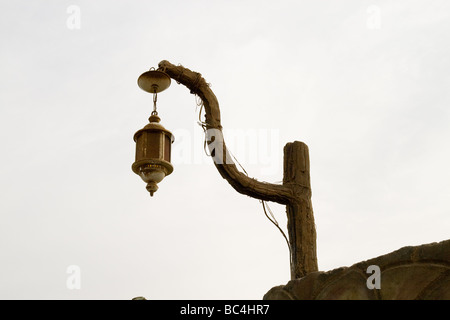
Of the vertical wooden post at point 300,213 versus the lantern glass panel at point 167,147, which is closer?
the vertical wooden post at point 300,213

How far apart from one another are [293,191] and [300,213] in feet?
0.81

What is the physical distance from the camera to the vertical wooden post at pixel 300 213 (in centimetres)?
555

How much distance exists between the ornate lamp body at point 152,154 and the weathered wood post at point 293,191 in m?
0.56

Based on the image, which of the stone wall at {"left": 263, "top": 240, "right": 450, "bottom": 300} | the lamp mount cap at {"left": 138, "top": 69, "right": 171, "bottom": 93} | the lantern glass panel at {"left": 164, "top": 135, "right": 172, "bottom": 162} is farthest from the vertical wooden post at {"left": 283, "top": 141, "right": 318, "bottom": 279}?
the stone wall at {"left": 263, "top": 240, "right": 450, "bottom": 300}

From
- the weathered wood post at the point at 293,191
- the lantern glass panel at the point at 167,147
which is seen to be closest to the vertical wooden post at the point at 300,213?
the weathered wood post at the point at 293,191

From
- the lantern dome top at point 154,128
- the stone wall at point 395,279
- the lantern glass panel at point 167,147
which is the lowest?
the stone wall at point 395,279

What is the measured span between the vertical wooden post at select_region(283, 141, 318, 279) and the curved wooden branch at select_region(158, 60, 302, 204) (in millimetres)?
49

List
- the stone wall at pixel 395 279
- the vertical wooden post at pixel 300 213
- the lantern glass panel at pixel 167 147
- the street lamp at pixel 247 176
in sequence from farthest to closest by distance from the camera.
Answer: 1. the lantern glass panel at pixel 167 147
2. the street lamp at pixel 247 176
3. the vertical wooden post at pixel 300 213
4. the stone wall at pixel 395 279

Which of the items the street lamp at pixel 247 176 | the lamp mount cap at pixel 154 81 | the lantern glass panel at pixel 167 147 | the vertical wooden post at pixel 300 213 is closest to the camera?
the vertical wooden post at pixel 300 213

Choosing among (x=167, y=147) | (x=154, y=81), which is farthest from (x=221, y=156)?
(x=154, y=81)

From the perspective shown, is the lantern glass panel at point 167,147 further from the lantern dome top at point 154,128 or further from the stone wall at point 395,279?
the stone wall at point 395,279
